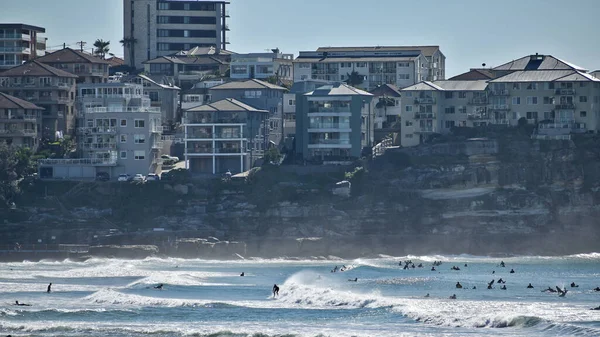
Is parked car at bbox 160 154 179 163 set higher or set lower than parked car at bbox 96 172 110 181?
higher

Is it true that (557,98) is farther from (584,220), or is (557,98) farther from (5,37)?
(5,37)

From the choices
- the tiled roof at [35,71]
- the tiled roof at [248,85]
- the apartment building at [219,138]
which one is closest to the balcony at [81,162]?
the apartment building at [219,138]

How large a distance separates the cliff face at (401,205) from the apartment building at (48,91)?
16498 mm

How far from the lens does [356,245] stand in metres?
127

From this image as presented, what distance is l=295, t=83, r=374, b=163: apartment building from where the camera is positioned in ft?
458

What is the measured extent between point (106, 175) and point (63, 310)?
5206 centimetres

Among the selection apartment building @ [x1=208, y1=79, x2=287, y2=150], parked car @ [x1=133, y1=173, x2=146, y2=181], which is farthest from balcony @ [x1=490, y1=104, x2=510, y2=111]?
parked car @ [x1=133, y1=173, x2=146, y2=181]

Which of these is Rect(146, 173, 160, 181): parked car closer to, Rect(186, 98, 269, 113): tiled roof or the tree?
Rect(186, 98, 269, 113): tiled roof

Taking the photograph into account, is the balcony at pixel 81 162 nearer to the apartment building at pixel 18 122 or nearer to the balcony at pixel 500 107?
the apartment building at pixel 18 122

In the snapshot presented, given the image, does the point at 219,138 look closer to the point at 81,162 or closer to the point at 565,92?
the point at 81,162

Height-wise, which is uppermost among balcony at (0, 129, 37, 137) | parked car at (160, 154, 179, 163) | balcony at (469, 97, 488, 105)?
balcony at (469, 97, 488, 105)

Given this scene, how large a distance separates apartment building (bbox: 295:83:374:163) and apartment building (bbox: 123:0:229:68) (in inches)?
1629

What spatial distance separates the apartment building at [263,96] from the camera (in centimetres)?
14550

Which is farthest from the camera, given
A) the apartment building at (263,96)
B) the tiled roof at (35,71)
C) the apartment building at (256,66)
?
the apartment building at (256,66)
